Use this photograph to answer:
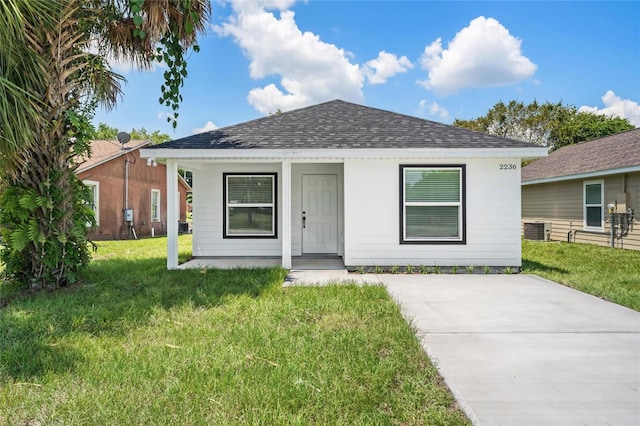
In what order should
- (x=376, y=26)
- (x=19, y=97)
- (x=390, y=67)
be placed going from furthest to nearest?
1. (x=390, y=67)
2. (x=376, y=26)
3. (x=19, y=97)

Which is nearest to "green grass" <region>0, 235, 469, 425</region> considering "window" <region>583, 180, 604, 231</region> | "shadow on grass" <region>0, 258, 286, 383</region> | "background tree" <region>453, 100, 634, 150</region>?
"shadow on grass" <region>0, 258, 286, 383</region>

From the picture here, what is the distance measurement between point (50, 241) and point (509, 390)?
6.44 metres

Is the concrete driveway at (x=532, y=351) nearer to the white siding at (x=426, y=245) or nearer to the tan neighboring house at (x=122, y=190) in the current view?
the white siding at (x=426, y=245)

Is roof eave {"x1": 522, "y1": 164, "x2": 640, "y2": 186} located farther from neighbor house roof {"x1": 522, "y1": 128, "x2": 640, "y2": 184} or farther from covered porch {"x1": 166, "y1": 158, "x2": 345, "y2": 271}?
covered porch {"x1": 166, "y1": 158, "x2": 345, "y2": 271}

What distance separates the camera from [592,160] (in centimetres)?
1316

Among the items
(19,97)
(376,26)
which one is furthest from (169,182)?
(376,26)

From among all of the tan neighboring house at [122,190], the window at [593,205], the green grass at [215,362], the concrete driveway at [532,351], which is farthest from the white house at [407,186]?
the window at [593,205]

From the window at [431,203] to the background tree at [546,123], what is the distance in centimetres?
2855

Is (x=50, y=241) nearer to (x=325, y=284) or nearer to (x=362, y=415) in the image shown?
(x=325, y=284)

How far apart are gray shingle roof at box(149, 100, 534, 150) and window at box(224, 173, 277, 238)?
1.25 metres

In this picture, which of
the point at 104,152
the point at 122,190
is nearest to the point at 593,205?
the point at 122,190

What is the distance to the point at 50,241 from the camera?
19.1 feet

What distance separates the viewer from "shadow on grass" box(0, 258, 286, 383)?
3354 millimetres

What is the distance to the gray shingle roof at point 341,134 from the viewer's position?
7758 millimetres
